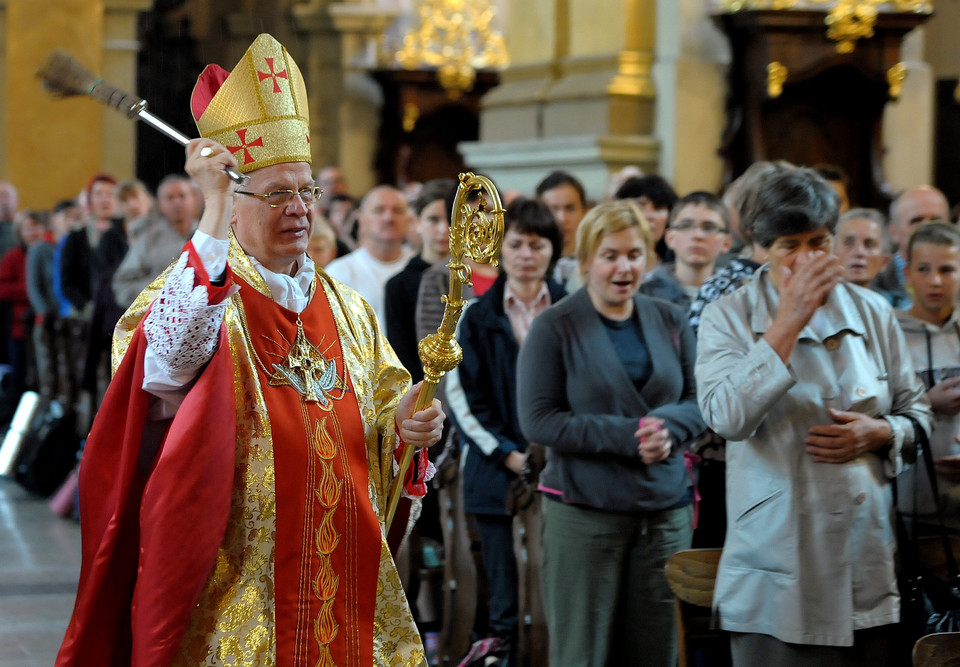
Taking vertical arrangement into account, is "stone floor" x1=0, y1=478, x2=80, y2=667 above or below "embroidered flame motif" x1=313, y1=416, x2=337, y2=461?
Answer: below

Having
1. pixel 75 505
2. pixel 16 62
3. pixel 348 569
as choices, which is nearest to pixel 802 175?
pixel 348 569

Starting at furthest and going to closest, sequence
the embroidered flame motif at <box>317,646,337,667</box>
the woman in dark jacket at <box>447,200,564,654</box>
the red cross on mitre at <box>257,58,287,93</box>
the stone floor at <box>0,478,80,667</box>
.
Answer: the stone floor at <box>0,478,80,667</box> → the woman in dark jacket at <box>447,200,564,654</box> → the red cross on mitre at <box>257,58,287,93</box> → the embroidered flame motif at <box>317,646,337,667</box>

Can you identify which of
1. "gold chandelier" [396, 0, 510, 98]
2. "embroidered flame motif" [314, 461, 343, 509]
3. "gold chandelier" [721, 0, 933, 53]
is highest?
"gold chandelier" [396, 0, 510, 98]

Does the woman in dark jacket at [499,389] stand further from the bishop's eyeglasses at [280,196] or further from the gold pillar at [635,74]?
the gold pillar at [635,74]

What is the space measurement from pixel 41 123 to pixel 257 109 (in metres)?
15.0

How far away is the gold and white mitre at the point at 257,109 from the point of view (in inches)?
130

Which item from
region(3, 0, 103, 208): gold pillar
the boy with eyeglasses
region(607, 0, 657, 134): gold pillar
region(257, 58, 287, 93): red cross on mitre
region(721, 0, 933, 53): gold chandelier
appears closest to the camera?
region(257, 58, 287, 93): red cross on mitre

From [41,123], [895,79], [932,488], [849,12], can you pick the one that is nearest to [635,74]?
[849,12]

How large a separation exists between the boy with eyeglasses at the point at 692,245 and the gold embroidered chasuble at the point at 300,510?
8.41 feet

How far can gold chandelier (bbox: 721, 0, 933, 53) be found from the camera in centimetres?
927

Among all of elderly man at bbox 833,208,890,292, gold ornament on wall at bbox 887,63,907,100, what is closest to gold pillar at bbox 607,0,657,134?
gold ornament on wall at bbox 887,63,907,100

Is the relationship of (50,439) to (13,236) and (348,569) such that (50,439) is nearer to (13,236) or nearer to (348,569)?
(13,236)

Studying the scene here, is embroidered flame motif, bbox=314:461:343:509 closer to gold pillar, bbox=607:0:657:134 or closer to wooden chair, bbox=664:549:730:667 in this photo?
wooden chair, bbox=664:549:730:667

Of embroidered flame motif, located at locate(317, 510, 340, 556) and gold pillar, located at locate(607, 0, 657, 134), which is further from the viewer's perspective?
gold pillar, located at locate(607, 0, 657, 134)
